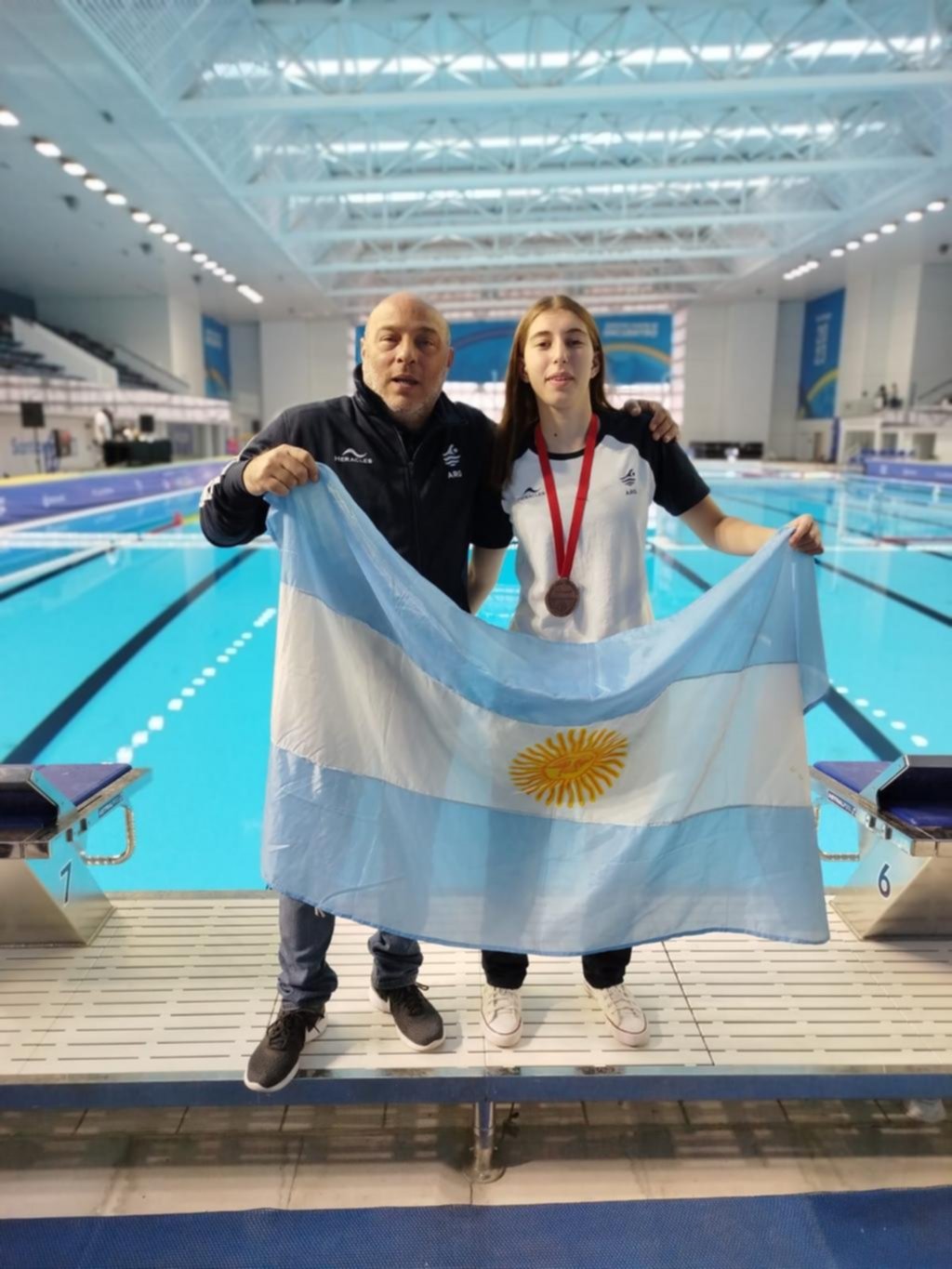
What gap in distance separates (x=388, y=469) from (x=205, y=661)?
4006mm

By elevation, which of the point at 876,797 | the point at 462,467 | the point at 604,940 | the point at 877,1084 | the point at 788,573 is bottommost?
the point at 877,1084

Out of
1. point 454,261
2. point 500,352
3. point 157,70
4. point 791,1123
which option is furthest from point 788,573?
point 500,352

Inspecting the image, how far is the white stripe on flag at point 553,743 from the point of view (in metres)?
1.64

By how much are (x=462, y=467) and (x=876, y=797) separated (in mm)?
1210

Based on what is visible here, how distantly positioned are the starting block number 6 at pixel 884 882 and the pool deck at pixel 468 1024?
13 centimetres

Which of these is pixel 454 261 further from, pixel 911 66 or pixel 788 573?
pixel 788 573

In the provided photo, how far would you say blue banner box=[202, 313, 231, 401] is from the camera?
1149 inches

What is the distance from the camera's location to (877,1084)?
5.33ft

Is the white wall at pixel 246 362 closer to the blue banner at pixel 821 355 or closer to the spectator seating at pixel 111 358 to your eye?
the spectator seating at pixel 111 358

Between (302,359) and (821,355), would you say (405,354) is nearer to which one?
(821,355)

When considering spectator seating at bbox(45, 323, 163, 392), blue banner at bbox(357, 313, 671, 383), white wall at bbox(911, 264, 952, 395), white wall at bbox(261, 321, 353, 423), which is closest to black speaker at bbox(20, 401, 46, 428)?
spectator seating at bbox(45, 323, 163, 392)

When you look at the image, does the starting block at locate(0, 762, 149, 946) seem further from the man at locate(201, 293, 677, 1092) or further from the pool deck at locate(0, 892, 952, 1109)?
the man at locate(201, 293, 677, 1092)

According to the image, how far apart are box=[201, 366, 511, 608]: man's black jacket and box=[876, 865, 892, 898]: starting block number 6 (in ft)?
4.14

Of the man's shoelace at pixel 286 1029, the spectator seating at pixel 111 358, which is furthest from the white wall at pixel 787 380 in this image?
the man's shoelace at pixel 286 1029
